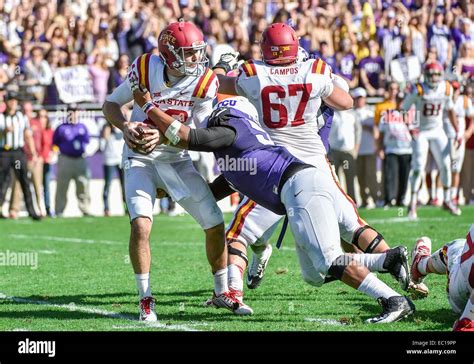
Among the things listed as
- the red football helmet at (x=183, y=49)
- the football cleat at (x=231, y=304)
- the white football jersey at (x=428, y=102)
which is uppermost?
the red football helmet at (x=183, y=49)

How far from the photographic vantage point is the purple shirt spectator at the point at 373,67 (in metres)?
17.2

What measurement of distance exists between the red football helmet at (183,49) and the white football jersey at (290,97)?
449 mm

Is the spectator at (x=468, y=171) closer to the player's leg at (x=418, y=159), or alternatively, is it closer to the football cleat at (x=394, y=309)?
the player's leg at (x=418, y=159)

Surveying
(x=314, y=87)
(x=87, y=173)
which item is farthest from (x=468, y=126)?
(x=314, y=87)

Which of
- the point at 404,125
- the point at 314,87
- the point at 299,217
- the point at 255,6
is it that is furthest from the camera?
the point at 255,6

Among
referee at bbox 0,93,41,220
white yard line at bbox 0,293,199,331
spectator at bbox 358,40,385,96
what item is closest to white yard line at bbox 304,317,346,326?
white yard line at bbox 0,293,199,331

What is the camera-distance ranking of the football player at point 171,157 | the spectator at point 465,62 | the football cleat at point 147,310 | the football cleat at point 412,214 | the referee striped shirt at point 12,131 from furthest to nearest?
the spectator at point 465,62 < the referee striped shirt at point 12,131 < the football cleat at point 412,214 < the football player at point 171,157 < the football cleat at point 147,310

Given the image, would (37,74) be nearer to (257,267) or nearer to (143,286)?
(257,267)

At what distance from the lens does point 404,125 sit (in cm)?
1548

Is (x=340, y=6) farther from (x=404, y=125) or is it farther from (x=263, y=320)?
(x=263, y=320)

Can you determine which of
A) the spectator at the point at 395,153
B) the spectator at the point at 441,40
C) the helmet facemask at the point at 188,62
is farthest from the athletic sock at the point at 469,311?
the spectator at the point at 441,40

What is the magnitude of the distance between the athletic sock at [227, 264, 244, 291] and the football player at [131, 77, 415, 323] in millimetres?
843

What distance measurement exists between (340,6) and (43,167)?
6265 millimetres

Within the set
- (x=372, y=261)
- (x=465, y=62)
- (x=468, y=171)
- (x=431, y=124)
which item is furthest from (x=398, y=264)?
(x=465, y=62)
